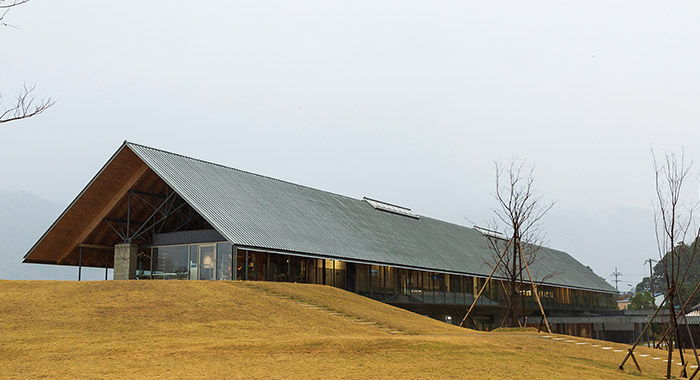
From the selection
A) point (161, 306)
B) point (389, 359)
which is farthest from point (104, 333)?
point (389, 359)

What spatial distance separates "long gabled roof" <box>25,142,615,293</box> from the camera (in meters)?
32.7

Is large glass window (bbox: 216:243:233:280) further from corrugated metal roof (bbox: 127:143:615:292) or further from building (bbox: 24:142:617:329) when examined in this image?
corrugated metal roof (bbox: 127:143:615:292)

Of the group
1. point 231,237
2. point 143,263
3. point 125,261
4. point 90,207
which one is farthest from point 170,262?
point 231,237

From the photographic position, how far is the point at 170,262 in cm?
3591

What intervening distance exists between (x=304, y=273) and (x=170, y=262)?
791 centimetres

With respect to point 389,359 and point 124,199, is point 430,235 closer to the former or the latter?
point 124,199

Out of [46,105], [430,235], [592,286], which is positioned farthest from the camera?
[592,286]

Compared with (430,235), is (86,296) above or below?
below

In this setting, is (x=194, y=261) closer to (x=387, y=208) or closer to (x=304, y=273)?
(x=304, y=273)

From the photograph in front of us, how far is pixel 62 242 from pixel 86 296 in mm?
18269

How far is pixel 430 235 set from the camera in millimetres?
52844

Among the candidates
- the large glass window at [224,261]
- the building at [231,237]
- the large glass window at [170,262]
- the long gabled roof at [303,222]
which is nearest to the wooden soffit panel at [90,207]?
the building at [231,237]

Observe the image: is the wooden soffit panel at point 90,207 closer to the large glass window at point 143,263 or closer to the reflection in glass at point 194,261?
the large glass window at point 143,263

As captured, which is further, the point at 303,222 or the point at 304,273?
the point at 303,222
